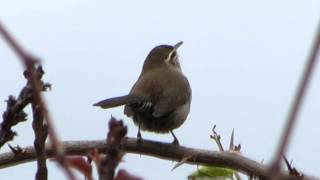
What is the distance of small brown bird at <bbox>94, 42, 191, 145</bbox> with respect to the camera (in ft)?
21.9

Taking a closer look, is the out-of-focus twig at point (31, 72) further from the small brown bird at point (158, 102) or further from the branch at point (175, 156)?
the small brown bird at point (158, 102)

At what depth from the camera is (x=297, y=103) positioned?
0.67m

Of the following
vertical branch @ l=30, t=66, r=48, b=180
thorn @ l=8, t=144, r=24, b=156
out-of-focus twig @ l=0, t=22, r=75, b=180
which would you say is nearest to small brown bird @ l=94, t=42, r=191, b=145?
thorn @ l=8, t=144, r=24, b=156

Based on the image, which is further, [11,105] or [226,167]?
[226,167]

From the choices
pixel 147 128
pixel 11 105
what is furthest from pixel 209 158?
pixel 147 128

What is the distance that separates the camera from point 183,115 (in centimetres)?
690

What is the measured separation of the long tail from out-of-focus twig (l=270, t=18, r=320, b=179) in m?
5.10

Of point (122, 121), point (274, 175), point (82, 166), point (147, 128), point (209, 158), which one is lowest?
point (147, 128)

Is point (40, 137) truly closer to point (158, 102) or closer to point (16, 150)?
point (16, 150)

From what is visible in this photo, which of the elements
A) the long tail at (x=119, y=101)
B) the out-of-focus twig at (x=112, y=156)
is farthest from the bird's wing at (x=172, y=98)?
the out-of-focus twig at (x=112, y=156)

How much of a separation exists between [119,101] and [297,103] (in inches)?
223

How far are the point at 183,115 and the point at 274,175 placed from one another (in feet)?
20.3

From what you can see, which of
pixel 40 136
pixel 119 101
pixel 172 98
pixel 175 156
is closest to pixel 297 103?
pixel 40 136

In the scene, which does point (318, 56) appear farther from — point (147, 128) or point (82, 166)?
point (147, 128)
